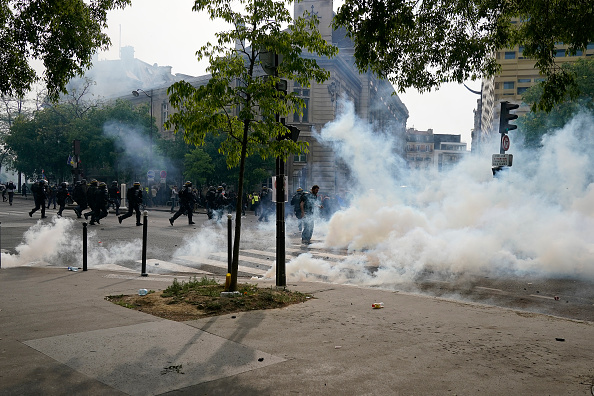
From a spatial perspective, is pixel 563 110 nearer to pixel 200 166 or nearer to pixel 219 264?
pixel 200 166

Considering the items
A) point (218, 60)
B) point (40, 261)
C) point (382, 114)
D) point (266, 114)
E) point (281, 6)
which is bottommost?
point (40, 261)

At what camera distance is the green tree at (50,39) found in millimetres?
8633

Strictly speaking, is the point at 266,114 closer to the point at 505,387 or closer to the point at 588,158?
the point at 505,387

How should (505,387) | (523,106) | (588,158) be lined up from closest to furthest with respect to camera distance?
(505,387) < (588,158) < (523,106)

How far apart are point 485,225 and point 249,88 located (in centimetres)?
901

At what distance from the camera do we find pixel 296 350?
525 centimetres

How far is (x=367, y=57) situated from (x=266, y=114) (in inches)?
67.1

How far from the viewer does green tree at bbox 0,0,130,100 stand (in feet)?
28.3

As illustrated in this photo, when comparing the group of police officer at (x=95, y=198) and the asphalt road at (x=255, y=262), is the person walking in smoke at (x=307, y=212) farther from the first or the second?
the group of police officer at (x=95, y=198)

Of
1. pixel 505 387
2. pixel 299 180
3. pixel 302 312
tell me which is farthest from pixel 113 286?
pixel 299 180

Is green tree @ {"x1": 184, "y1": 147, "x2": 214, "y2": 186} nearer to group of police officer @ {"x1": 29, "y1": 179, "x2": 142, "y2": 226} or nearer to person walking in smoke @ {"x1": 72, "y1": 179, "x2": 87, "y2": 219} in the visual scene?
group of police officer @ {"x1": 29, "y1": 179, "x2": 142, "y2": 226}

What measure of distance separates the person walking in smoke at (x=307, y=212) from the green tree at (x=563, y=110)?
2157 centimetres

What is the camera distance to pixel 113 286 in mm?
8742

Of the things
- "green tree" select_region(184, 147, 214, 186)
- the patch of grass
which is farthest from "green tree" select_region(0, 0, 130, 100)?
"green tree" select_region(184, 147, 214, 186)
